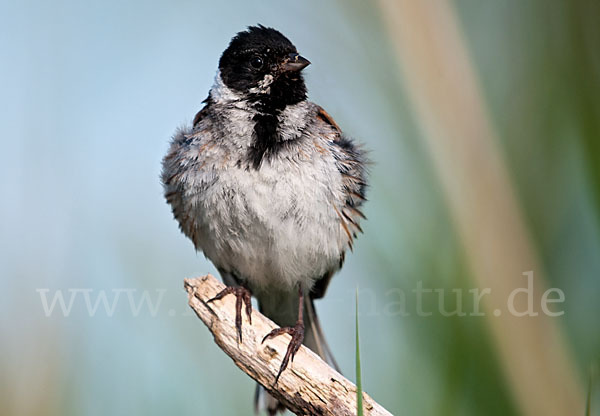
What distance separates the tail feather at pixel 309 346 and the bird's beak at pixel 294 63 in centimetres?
118

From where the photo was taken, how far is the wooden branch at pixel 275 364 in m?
1.80

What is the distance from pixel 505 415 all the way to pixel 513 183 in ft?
2.16

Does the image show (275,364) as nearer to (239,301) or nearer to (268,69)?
(239,301)

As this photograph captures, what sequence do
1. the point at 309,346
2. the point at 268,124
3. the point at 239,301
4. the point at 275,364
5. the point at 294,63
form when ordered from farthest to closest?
the point at 309,346, the point at 294,63, the point at 268,124, the point at 239,301, the point at 275,364

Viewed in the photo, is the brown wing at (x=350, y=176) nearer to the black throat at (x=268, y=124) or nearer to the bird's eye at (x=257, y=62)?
the black throat at (x=268, y=124)

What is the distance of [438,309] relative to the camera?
1.77 meters

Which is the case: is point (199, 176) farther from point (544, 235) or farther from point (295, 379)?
point (544, 235)

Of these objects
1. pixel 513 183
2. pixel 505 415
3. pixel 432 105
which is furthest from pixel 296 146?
pixel 505 415

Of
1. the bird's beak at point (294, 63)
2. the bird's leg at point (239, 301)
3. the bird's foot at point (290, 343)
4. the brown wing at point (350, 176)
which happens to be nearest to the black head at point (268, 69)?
the bird's beak at point (294, 63)

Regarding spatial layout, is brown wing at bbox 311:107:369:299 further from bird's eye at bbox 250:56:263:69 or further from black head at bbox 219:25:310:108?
bird's eye at bbox 250:56:263:69

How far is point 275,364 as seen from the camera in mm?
1979

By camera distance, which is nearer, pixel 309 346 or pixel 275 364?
pixel 275 364

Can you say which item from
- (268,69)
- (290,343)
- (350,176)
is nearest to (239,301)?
(290,343)

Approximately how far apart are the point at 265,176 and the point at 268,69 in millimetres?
584
